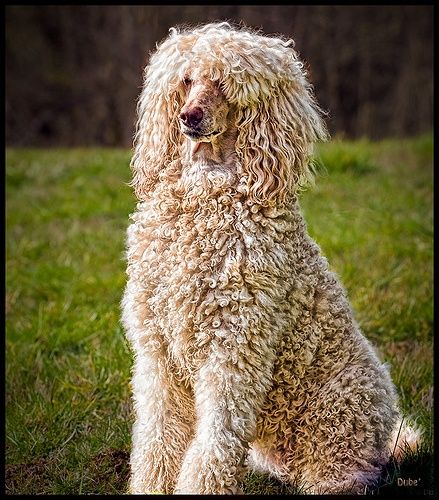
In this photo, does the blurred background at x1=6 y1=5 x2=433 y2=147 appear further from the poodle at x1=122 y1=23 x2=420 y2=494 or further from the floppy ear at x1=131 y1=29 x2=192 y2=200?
the poodle at x1=122 y1=23 x2=420 y2=494

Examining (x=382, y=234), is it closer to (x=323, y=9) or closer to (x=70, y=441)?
(x=70, y=441)

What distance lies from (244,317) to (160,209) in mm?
566

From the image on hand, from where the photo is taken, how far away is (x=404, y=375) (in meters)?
4.67

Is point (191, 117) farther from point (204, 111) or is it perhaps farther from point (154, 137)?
point (154, 137)

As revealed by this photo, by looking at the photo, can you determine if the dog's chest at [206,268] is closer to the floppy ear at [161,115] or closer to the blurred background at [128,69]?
the floppy ear at [161,115]

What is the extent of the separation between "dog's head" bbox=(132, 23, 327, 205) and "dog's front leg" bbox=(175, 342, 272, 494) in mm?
655

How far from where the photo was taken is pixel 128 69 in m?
13.1

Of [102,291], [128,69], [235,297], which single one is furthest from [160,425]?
[128,69]

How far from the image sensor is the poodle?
10.3ft

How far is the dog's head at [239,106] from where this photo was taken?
10.3 ft

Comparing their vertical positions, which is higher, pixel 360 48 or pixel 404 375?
pixel 360 48

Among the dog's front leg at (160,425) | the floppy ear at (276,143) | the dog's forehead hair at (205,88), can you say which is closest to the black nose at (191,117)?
the dog's forehead hair at (205,88)

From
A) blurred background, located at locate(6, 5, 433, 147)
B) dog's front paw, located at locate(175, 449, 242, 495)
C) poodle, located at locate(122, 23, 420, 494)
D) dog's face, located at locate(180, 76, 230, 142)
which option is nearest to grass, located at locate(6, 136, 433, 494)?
poodle, located at locate(122, 23, 420, 494)

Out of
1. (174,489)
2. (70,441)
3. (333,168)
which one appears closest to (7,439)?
(70,441)
